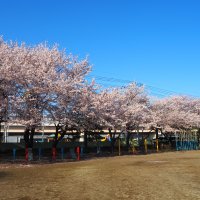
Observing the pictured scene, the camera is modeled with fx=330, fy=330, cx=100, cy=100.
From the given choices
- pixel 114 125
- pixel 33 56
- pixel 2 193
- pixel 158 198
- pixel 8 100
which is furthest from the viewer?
pixel 114 125

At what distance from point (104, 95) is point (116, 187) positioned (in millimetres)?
23921

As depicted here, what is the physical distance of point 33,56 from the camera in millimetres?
29969

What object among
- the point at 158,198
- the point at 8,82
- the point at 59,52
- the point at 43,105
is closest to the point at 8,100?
the point at 8,82

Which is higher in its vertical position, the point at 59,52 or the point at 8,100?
the point at 59,52

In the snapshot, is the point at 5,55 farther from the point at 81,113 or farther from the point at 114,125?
the point at 114,125

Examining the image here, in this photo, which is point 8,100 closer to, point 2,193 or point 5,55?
point 5,55

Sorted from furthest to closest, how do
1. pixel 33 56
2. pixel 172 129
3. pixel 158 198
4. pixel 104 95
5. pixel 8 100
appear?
pixel 172 129 < pixel 104 95 < pixel 33 56 < pixel 8 100 < pixel 158 198

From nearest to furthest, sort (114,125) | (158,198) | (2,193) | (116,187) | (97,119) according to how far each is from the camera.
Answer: (158,198) → (2,193) → (116,187) → (97,119) → (114,125)

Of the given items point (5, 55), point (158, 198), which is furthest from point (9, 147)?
point (158, 198)

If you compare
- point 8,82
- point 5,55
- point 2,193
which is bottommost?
point 2,193

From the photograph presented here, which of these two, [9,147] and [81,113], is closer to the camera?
[81,113]

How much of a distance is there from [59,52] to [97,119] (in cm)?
747

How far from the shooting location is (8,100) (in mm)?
25219

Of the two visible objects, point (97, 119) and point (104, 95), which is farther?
point (104, 95)
